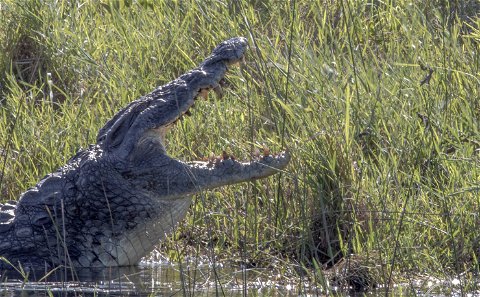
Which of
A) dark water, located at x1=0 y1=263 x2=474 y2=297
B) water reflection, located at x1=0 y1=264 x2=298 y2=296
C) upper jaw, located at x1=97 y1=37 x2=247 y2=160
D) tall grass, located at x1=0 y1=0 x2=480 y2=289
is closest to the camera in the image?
dark water, located at x1=0 y1=263 x2=474 y2=297

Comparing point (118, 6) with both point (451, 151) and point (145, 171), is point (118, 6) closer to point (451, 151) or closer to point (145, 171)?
point (145, 171)

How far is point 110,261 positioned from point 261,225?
0.72m

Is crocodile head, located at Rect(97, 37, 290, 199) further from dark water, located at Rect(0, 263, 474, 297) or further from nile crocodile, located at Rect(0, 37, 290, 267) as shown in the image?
dark water, located at Rect(0, 263, 474, 297)

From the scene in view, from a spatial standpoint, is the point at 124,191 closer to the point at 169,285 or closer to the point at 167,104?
the point at 167,104

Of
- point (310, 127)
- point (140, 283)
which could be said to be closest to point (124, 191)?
point (140, 283)

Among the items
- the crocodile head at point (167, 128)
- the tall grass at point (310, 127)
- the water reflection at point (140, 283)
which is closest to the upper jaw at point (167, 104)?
the crocodile head at point (167, 128)

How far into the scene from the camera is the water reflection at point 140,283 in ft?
14.9

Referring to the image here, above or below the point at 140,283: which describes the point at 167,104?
above

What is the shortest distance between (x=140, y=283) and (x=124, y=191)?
0.62 m

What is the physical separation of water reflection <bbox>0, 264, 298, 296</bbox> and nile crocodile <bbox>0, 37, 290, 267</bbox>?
0.14 meters

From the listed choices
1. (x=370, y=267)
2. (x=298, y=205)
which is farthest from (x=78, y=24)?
(x=370, y=267)

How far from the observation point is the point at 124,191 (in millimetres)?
5297

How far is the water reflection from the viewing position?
4543 millimetres

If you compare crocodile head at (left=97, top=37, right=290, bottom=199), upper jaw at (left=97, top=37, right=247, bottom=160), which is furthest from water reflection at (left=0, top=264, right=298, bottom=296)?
upper jaw at (left=97, top=37, right=247, bottom=160)
